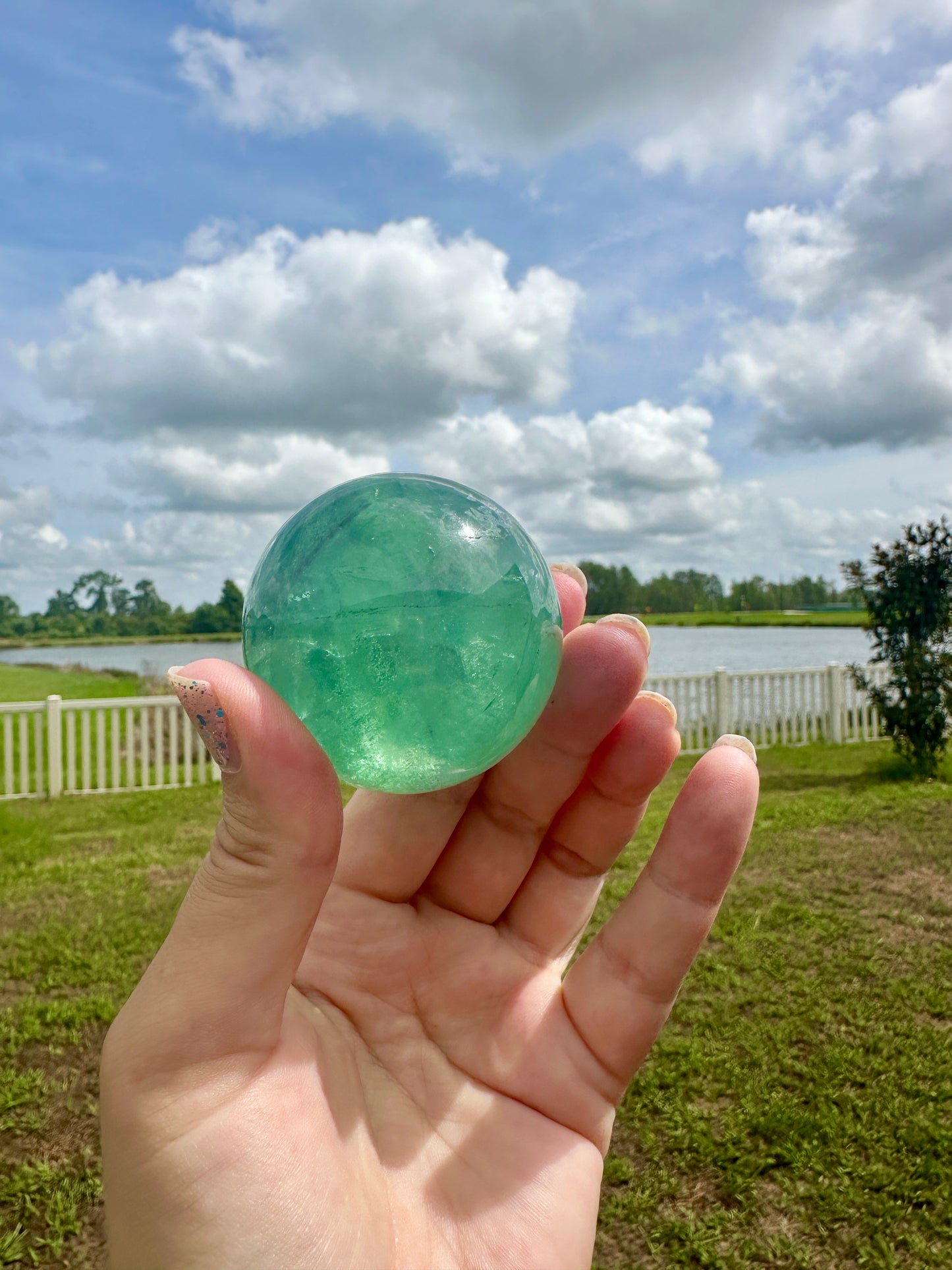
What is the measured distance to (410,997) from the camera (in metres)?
1.94

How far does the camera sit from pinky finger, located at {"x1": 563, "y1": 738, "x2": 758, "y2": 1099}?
1914 millimetres

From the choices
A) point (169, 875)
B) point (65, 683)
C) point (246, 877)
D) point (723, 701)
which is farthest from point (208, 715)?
point (65, 683)

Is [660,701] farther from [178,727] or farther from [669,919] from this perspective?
[178,727]

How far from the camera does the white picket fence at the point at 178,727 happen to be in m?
9.34

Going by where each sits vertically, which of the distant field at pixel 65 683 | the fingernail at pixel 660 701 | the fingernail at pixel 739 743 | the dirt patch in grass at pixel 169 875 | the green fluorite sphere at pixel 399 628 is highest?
the green fluorite sphere at pixel 399 628

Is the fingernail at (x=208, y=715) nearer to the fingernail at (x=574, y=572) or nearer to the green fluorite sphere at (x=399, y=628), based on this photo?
the green fluorite sphere at (x=399, y=628)

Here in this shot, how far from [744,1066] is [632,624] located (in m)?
2.72

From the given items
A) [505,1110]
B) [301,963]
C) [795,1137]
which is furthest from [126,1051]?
[795,1137]

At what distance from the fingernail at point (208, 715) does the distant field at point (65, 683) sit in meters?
14.8

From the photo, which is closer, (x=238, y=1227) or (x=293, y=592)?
(x=238, y=1227)

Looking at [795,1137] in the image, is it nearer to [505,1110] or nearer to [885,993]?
[885,993]

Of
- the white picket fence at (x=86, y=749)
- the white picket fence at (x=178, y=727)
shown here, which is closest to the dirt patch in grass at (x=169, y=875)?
the white picket fence at (x=86, y=749)

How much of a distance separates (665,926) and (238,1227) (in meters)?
1.04

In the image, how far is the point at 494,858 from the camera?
2.13 metres
